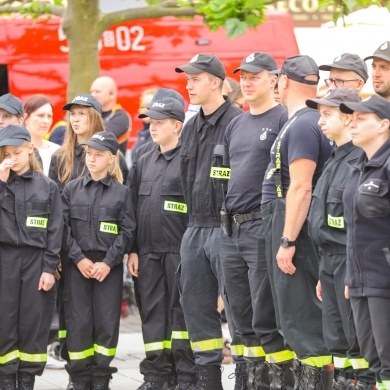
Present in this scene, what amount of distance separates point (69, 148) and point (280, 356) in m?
2.72

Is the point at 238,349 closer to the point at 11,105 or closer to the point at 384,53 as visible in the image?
the point at 384,53

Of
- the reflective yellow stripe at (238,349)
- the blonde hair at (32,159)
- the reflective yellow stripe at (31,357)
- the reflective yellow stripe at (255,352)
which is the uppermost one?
the blonde hair at (32,159)

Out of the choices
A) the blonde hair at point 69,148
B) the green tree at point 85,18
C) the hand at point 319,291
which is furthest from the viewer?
the green tree at point 85,18

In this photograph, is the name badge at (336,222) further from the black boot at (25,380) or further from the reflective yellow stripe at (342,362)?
the black boot at (25,380)

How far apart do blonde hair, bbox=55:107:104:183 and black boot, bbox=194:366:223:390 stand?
77.8 inches

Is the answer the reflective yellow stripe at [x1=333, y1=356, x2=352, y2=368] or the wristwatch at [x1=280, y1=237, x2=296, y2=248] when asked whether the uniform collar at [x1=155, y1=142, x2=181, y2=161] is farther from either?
the reflective yellow stripe at [x1=333, y1=356, x2=352, y2=368]

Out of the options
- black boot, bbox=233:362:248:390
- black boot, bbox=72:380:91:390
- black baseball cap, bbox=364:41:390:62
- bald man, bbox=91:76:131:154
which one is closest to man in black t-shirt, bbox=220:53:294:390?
black boot, bbox=233:362:248:390

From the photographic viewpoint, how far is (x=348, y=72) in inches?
325

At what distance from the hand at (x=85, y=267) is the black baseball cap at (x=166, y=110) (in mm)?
1237

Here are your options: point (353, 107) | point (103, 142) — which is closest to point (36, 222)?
point (103, 142)

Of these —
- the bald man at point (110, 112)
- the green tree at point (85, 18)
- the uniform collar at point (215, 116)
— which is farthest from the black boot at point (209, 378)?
the green tree at point (85, 18)

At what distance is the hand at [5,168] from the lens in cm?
905

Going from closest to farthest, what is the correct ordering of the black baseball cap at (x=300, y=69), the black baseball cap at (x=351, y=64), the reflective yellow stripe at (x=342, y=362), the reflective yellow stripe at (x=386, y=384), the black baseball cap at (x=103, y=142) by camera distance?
the reflective yellow stripe at (x=386, y=384) < the reflective yellow stripe at (x=342, y=362) < the black baseball cap at (x=300, y=69) < the black baseball cap at (x=351, y=64) < the black baseball cap at (x=103, y=142)

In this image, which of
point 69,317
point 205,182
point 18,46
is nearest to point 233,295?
point 205,182
